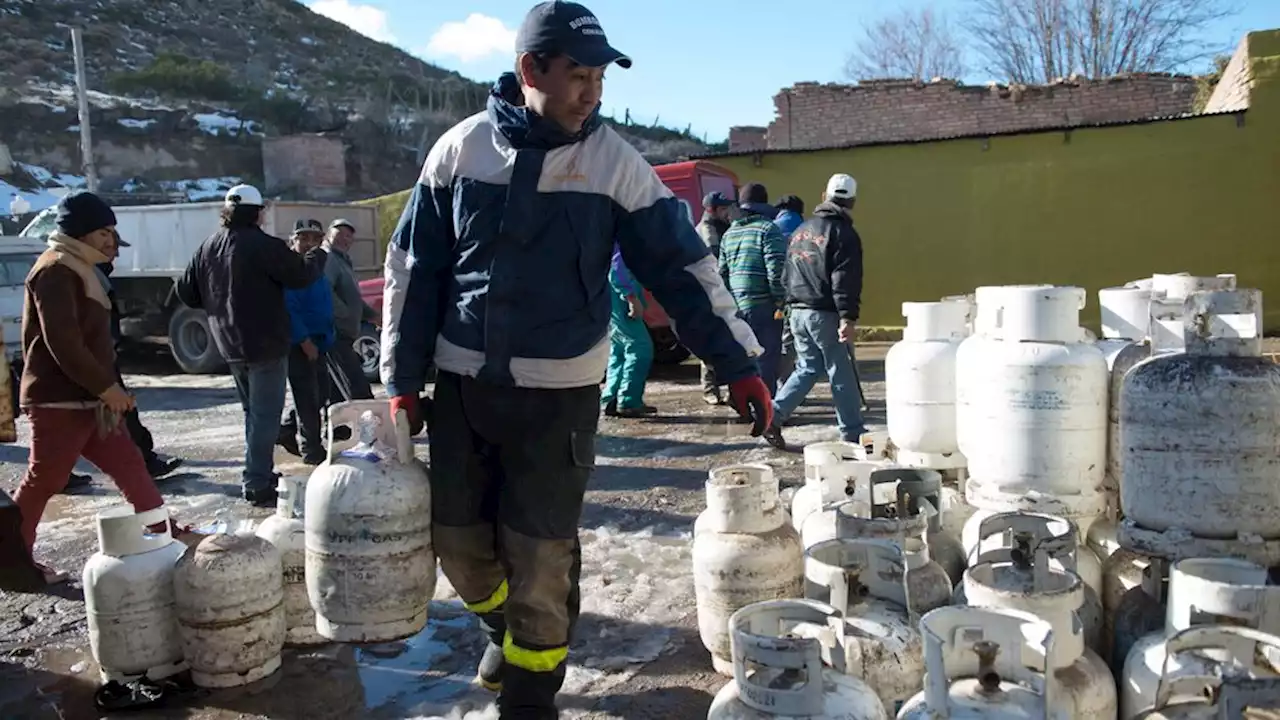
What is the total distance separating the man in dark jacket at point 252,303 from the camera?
5375 mm

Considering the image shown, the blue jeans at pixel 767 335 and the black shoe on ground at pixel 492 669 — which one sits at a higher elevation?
the blue jeans at pixel 767 335

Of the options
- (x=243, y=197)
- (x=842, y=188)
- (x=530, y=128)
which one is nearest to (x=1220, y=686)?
(x=530, y=128)

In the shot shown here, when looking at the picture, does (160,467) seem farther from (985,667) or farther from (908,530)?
(985,667)

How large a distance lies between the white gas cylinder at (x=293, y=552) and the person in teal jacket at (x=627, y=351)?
14.1 feet

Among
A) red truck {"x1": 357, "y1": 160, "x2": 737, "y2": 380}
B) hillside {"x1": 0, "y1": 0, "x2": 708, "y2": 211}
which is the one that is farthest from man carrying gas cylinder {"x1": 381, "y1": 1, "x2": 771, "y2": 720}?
hillside {"x1": 0, "y1": 0, "x2": 708, "y2": 211}

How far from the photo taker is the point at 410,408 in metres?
2.88

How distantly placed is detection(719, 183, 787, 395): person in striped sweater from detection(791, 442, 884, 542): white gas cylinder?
3.43m

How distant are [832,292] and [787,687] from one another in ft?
14.5

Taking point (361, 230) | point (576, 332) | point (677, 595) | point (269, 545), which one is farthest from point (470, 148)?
point (361, 230)

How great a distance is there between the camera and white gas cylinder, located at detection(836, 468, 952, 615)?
2701mm

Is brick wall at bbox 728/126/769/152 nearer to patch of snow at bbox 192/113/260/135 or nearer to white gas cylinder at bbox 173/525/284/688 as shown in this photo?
white gas cylinder at bbox 173/525/284/688

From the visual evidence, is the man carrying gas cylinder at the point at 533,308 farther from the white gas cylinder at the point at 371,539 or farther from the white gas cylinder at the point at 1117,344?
the white gas cylinder at the point at 1117,344

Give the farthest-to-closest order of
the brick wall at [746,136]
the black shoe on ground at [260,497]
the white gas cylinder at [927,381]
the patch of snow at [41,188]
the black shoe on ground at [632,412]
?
the patch of snow at [41,188]
the brick wall at [746,136]
the black shoe on ground at [632,412]
the black shoe on ground at [260,497]
the white gas cylinder at [927,381]

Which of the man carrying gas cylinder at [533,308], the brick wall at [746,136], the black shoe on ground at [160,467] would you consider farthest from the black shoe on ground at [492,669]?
the brick wall at [746,136]
